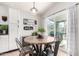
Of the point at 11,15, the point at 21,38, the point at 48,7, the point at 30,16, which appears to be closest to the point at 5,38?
the point at 21,38

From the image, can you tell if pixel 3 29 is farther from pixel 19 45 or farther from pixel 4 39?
pixel 19 45

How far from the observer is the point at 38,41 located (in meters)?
1.94

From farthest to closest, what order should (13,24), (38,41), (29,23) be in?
1. (38,41)
2. (13,24)
3. (29,23)

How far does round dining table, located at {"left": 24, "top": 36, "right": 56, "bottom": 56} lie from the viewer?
5.88ft

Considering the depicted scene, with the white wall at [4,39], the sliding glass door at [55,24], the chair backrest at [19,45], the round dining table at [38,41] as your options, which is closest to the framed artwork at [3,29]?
the white wall at [4,39]

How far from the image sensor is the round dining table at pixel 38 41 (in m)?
1.79

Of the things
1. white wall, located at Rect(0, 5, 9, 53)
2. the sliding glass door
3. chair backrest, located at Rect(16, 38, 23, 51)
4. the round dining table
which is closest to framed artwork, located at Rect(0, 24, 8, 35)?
white wall, located at Rect(0, 5, 9, 53)

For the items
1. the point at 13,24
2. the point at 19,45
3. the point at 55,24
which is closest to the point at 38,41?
the point at 19,45

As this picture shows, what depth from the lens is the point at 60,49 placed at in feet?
6.02

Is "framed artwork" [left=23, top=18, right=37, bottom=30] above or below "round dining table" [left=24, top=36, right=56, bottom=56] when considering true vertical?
above

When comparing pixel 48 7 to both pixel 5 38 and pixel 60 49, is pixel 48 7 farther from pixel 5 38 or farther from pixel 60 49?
pixel 5 38

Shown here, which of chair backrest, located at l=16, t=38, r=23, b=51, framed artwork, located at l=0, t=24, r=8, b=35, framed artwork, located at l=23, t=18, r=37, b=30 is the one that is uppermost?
framed artwork, located at l=23, t=18, r=37, b=30

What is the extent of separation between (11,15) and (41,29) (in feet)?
2.30

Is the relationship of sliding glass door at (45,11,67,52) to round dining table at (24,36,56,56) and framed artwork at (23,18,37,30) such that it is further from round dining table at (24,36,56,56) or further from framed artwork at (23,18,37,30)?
framed artwork at (23,18,37,30)
